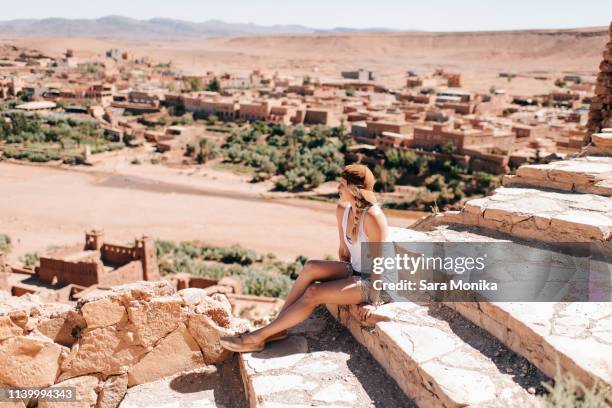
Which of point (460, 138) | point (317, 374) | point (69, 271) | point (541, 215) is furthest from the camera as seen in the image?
point (460, 138)

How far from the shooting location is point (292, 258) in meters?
19.9

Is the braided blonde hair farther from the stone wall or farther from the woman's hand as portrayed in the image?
the stone wall

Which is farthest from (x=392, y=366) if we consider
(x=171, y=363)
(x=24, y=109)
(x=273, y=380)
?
(x=24, y=109)

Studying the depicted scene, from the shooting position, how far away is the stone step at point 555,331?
9.25 feet

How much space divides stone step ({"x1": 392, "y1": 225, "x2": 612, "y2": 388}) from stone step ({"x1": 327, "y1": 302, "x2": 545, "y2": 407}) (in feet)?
0.29

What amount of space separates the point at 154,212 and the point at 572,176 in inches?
900

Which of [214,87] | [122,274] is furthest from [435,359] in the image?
[214,87]

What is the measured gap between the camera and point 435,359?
3.18 metres

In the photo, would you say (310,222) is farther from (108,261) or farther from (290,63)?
(290,63)

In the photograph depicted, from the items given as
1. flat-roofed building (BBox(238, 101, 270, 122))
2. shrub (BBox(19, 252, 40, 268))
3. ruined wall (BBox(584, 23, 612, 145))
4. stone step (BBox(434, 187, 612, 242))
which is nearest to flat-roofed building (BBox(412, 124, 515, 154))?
flat-roofed building (BBox(238, 101, 270, 122))

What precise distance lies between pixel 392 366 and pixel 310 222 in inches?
857

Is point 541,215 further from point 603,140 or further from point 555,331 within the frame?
point 603,140

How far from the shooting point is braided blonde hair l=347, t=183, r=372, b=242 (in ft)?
12.4

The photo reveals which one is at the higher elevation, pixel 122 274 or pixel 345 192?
pixel 345 192
